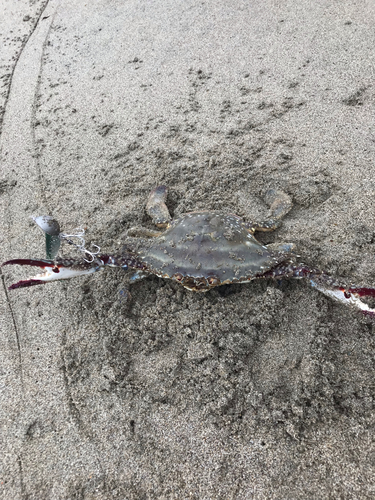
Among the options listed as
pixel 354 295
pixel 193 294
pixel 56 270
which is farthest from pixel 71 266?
pixel 354 295

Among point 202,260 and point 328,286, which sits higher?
point 202,260

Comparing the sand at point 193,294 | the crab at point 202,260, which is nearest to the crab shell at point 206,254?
the crab at point 202,260

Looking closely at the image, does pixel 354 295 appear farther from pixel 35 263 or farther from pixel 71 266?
pixel 35 263

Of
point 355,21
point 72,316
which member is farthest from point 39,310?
point 355,21

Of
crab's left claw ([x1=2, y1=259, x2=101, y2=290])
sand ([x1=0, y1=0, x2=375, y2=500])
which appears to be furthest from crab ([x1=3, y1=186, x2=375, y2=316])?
sand ([x1=0, y1=0, x2=375, y2=500])

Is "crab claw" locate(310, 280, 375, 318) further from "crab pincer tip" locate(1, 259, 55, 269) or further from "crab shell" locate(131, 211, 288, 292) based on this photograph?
"crab pincer tip" locate(1, 259, 55, 269)

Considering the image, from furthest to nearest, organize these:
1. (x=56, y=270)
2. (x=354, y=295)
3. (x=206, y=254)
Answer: (x=56, y=270) < (x=206, y=254) < (x=354, y=295)

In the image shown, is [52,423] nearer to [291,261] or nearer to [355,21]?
[291,261]
